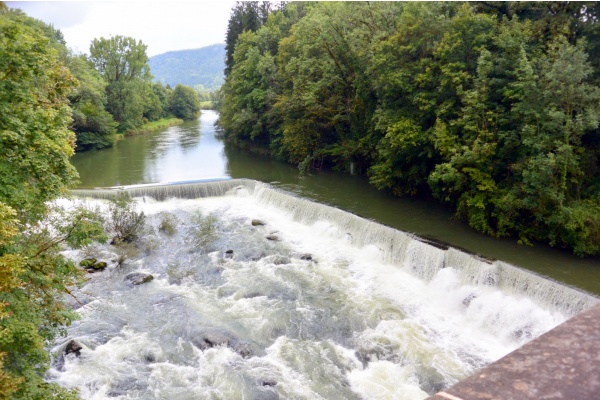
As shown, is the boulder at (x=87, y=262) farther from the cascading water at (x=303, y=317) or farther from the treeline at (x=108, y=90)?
the treeline at (x=108, y=90)

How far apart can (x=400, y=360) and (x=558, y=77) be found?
29.9 ft

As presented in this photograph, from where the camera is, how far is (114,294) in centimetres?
1270

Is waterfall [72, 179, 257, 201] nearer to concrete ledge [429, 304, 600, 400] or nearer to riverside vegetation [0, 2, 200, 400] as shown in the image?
riverside vegetation [0, 2, 200, 400]

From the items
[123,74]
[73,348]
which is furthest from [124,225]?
[123,74]

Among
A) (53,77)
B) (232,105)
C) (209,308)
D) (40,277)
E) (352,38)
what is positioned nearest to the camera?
(40,277)

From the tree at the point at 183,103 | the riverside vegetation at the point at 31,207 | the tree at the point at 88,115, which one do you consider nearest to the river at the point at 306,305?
the riverside vegetation at the point at 31,207

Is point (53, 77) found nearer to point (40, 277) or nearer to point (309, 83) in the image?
point (40, 277)

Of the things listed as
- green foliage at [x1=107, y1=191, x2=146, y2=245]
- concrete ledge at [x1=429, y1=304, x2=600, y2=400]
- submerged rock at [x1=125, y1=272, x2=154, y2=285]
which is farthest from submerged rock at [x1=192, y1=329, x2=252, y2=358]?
concrete ledge at [x1=429, y1=304, x2=600, y2=400]

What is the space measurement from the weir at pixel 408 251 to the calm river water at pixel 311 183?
0.98m

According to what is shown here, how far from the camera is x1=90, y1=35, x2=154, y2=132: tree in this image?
156ft

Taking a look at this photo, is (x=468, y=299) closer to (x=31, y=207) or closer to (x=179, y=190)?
(x=31, y=207)

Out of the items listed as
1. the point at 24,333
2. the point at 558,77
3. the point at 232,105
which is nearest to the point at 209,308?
the point at 24,333

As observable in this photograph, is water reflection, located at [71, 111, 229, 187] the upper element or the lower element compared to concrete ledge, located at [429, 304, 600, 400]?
lower

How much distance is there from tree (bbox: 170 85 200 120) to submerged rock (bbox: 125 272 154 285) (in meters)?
57.4
